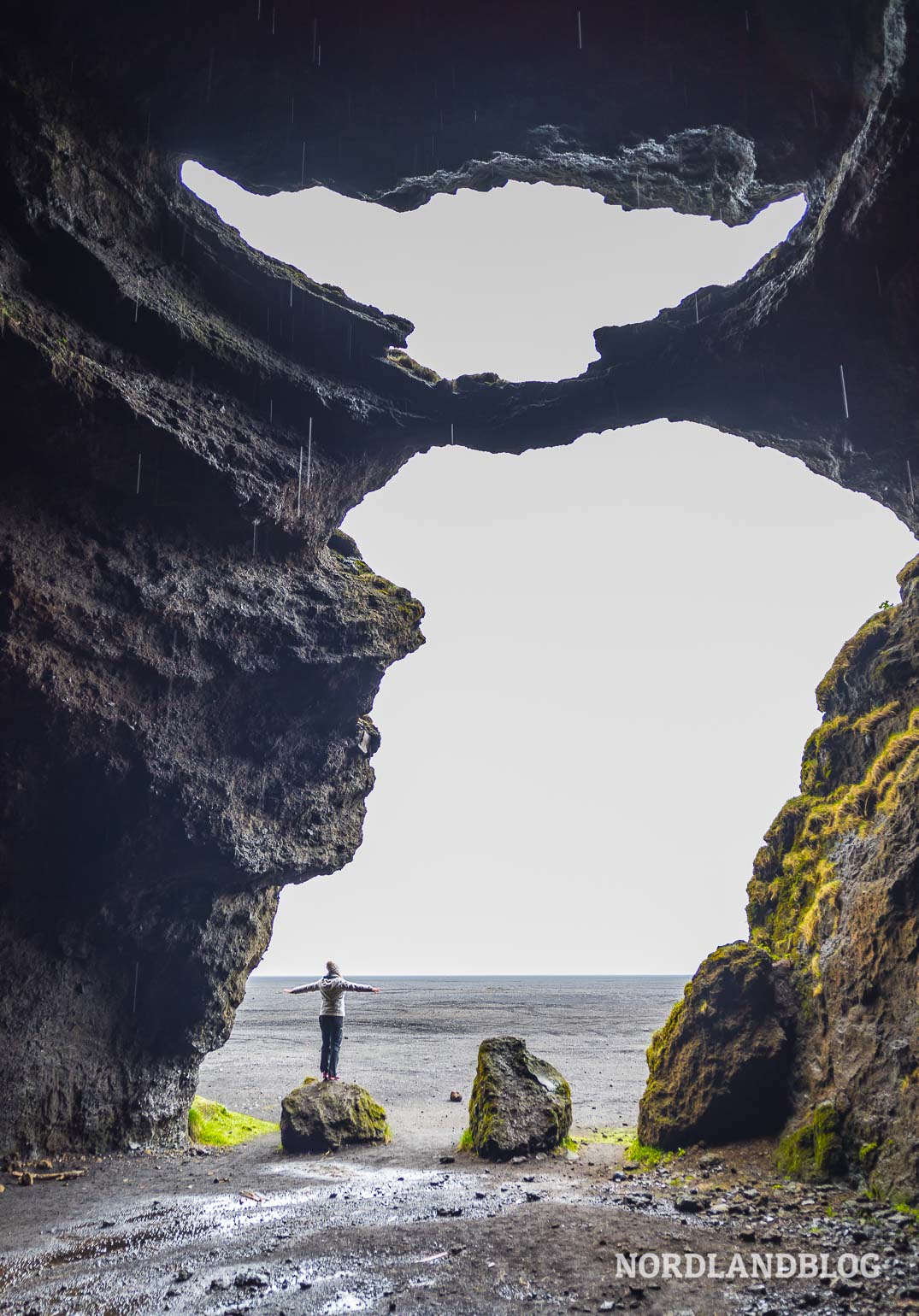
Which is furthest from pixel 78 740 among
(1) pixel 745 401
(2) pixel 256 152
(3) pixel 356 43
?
(1) pixel 745 401

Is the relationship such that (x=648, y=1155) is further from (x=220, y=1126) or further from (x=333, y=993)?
(x=220, y=1126)

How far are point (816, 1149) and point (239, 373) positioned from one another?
44.8ft

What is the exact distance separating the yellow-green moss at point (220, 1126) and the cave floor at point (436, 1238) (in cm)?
303

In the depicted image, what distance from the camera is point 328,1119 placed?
39.4ft

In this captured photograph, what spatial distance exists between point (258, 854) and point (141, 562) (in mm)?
5479

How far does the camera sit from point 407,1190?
9273mm

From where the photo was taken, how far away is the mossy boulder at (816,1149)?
8.41m

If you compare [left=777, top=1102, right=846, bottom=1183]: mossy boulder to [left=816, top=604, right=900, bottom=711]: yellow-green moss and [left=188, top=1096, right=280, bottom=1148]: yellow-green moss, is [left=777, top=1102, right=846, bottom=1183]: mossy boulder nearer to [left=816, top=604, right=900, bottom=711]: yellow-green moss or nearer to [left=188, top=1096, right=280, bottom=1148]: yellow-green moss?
[left=816, top=604, right=900, bottom=711]: yellow-green moss

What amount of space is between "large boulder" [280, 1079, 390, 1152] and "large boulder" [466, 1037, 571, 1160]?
174 centimetres

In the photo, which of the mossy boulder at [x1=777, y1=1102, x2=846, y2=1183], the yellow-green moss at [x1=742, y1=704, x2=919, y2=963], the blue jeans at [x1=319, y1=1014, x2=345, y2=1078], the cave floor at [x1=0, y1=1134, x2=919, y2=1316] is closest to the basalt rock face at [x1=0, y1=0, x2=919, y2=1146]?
the mossy boulder at [x1=777, y1=1102, x2=846, y2=1183]

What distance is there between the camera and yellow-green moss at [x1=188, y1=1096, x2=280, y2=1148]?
44.3 feet

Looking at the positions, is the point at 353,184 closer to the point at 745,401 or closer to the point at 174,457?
the point at 174,457

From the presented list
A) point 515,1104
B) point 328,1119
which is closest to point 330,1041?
point 328,1119

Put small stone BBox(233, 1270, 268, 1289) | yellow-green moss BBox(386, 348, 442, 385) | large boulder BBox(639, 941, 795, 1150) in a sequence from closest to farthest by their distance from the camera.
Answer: small stone BBox(233, 1270, 268, 1289)
large boulder BBox(639, 941, 795, 1150)
yellow-green moss BBox(386, 348, 442, 385)
